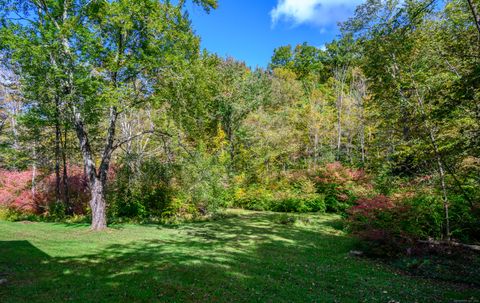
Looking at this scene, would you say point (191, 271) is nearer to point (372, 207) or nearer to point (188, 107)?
point (372, 207)

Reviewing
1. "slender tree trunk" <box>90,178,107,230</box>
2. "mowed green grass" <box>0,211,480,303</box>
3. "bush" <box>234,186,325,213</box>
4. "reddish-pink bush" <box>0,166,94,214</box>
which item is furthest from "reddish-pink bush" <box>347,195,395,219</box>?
"reddish-pink bush" <box>0,166,94,214</box>

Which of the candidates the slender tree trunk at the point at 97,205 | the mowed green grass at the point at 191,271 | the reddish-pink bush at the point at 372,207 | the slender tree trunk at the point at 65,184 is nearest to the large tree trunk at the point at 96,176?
the slender tree trunk at the point at 97,205

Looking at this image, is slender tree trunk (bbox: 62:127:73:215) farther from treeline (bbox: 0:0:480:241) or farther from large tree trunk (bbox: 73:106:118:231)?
large tree trunk (bbox: 73:106:118:231)

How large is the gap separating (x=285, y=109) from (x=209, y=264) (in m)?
22.3

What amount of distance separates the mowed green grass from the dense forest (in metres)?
1.86

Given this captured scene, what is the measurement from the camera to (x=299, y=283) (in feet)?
18.6

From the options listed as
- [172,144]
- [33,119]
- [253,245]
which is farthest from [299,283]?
[33,119]

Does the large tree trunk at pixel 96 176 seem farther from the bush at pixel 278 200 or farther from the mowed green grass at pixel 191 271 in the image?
the bush at pixel 278 200

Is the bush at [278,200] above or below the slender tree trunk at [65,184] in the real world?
below

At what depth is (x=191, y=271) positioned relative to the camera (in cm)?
602

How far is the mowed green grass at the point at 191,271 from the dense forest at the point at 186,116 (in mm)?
1856

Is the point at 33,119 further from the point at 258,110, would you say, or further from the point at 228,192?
the point at 258,110

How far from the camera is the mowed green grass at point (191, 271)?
483 cm

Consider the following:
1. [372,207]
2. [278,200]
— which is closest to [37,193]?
[278,200]
